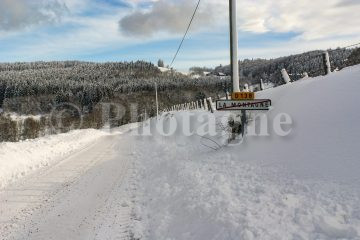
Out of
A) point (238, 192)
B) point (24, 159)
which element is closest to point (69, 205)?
point (238, 192)

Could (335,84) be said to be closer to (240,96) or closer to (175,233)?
(240,96)

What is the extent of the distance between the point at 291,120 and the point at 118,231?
5175 millimetres

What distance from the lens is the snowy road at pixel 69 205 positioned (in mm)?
7816

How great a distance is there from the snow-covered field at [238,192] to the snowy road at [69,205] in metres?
0.02

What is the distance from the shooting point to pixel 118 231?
25.2ft

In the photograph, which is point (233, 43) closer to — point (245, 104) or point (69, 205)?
point (245, 104)

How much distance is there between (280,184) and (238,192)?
2.56ft

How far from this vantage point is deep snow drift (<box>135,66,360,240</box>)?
592 centimetres

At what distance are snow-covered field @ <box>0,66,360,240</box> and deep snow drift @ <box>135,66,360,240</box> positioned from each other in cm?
2

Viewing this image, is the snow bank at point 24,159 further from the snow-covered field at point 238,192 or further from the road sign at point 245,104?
the road sign at point 245,104

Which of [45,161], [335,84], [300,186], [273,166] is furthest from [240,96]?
[45,161]

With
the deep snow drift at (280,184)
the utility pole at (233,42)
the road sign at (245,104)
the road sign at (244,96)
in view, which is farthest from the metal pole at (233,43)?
the deep snow drift at (280,184)

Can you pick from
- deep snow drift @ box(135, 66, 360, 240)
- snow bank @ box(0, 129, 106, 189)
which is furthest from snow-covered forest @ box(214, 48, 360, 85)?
snow bank @ box(0, 129, 106, 189)

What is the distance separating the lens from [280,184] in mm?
7473
